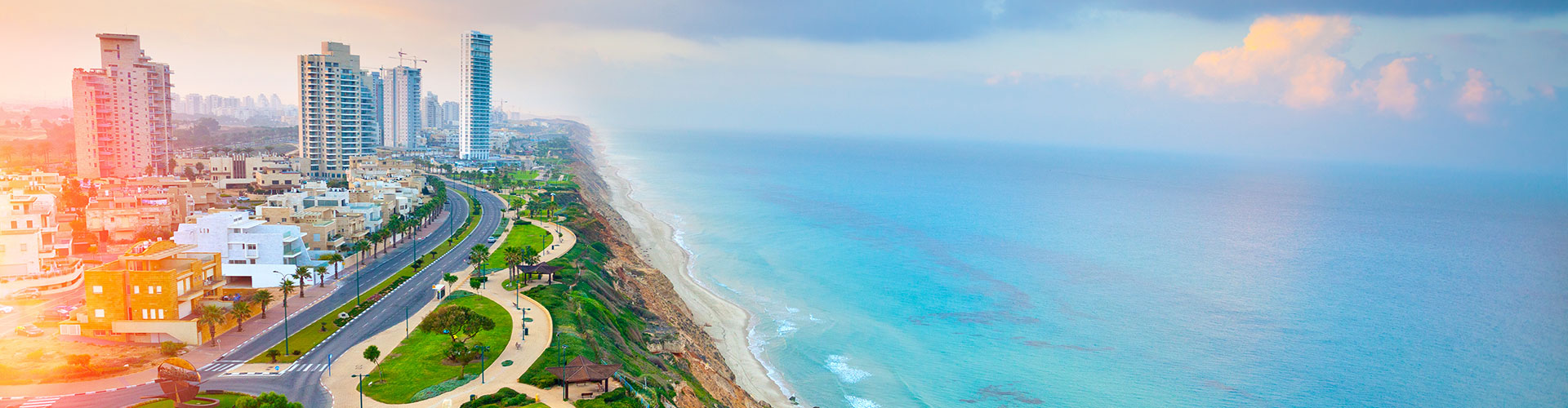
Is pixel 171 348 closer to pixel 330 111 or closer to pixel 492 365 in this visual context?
pixel 492 365

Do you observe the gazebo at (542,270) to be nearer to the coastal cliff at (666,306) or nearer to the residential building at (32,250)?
the coastal cliff at (666,306)

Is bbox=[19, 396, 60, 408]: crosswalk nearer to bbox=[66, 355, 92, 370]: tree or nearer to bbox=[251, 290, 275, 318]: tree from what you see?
bbox=[66, 355, 92, 370]: tree

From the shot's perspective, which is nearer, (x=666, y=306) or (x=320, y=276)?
(x=320, y=276)

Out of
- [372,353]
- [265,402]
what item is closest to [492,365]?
[372,353]

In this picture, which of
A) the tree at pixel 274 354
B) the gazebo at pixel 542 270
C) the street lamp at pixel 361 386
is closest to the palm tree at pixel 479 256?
the gazebo at pixel 542 270

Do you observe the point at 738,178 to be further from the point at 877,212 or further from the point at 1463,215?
the point at 1463,215

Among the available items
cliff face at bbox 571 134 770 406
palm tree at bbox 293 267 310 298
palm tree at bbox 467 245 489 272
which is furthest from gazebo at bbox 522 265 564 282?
palm tree at bbox 293 267 310 298
